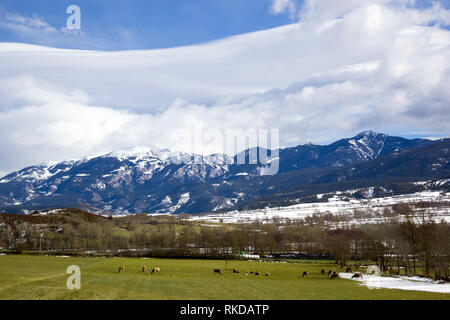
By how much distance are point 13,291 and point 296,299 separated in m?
30.1

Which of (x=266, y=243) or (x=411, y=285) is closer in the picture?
(x=411, y=285)

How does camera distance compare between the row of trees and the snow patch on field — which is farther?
the row of trees

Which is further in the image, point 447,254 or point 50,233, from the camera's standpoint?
point 50,233

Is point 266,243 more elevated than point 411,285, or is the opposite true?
point 411,285

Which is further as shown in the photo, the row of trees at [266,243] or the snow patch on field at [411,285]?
the row of trees at [266,243]

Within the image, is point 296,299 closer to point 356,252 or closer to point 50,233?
point 356,252
